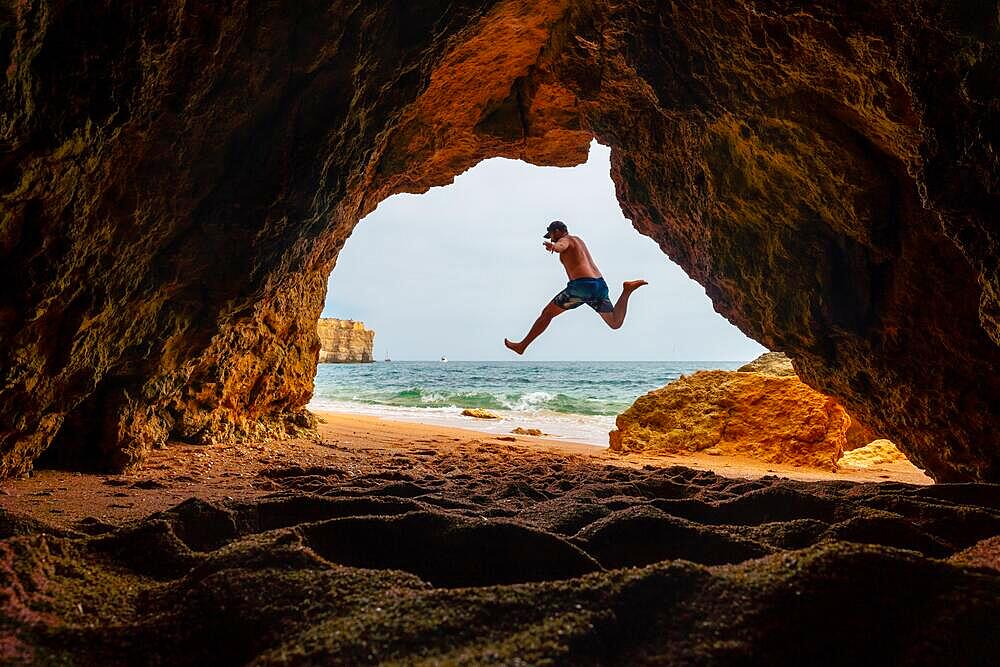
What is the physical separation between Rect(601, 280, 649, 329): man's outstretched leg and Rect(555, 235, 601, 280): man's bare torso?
0.58 m

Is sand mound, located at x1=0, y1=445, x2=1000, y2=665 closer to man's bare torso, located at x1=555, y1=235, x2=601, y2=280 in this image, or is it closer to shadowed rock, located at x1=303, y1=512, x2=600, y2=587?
shadowed rock, located at x1=303, y1=512, x2=600, y2=587

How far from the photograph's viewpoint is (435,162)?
6.11m

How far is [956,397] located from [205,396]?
5.62m

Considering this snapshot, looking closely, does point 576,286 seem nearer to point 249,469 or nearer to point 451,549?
point 249,469

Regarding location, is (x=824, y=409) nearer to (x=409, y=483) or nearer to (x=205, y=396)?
(x=409, y=483)

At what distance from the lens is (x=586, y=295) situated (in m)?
6.63

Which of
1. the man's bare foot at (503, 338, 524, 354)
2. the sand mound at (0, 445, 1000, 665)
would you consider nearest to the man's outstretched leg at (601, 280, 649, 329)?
the man's bare foot at (503, 338, 524, 354)

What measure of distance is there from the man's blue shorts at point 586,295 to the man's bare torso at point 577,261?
89 mm

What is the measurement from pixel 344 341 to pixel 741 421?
176ft

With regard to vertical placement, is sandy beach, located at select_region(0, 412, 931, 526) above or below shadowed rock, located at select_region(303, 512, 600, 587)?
below

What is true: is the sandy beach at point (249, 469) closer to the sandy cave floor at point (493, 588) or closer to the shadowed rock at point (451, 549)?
the sandy cave floor at point (493, 588)

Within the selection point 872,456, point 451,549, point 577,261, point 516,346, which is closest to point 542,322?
point 516,346

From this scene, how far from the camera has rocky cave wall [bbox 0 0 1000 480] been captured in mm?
1729

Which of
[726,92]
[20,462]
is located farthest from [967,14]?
[20,462]
